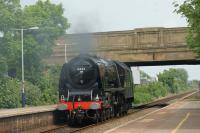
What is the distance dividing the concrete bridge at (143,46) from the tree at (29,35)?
309 centimetres

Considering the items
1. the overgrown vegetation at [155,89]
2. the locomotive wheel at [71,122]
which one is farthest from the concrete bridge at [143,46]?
the locomotive wheel at [71,122]

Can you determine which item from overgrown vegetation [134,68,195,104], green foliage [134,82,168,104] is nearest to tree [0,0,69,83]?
overgrown vegetation [134,68,195,104]

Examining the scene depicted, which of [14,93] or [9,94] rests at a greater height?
[14,93]

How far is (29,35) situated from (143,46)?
12.7 m

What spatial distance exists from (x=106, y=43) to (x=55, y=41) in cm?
644

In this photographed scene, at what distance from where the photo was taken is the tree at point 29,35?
52750 mm

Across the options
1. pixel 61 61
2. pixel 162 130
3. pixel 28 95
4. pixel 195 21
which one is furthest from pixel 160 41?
pixel 162 130

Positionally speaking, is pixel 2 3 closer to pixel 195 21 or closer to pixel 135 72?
pixel 195 21

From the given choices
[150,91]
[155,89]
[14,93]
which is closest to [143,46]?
[14,93]

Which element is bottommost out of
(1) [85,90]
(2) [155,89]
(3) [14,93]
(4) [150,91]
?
(1) [85,90]

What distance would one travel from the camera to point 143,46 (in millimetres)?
57344

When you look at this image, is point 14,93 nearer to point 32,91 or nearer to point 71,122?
point 32,91

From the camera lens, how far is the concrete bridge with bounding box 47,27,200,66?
56.0 metres

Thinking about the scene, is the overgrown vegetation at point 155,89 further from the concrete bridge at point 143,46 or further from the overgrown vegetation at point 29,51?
the overgrown vegetation at point 29,51
